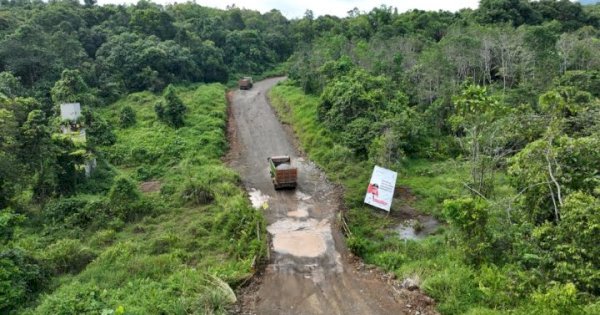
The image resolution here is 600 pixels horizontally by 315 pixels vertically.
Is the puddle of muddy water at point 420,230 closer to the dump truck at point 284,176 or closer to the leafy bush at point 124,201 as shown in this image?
the dump truck at point 284,176

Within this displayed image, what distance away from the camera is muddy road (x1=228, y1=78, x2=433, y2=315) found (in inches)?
561

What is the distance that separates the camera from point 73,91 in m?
32.6

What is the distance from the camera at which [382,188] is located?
21.0 metres

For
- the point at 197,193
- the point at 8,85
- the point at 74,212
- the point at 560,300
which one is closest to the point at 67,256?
the point at 74,212

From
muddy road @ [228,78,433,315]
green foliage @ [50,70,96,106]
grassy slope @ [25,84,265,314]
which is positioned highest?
green foliage @ [50,70,96,106]

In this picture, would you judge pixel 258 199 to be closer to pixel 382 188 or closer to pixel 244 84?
pixel 382 188

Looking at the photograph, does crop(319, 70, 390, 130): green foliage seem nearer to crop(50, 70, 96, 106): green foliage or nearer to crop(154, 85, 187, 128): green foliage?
crop(154, 85, 187, 128): green foliage

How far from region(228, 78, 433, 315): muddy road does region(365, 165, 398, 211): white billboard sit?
1.91 meters

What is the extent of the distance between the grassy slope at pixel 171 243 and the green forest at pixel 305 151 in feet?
0.29

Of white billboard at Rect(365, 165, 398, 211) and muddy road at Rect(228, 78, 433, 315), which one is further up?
white billboard at Rect(365, 165, 398, 211)

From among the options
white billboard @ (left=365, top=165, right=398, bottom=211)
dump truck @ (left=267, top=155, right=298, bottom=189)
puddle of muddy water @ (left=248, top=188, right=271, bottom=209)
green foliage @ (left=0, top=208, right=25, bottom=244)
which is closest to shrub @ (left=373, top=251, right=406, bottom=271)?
white billboard @ (left=365, top=165, right=398, bottom=211)

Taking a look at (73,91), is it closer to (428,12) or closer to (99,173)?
(99,173)

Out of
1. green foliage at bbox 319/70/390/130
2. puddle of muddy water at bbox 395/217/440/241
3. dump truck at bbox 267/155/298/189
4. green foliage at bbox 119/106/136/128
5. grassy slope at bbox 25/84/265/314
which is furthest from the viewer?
green foliage at bbox 119/106/136/128

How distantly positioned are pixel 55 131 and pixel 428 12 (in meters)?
52.8
